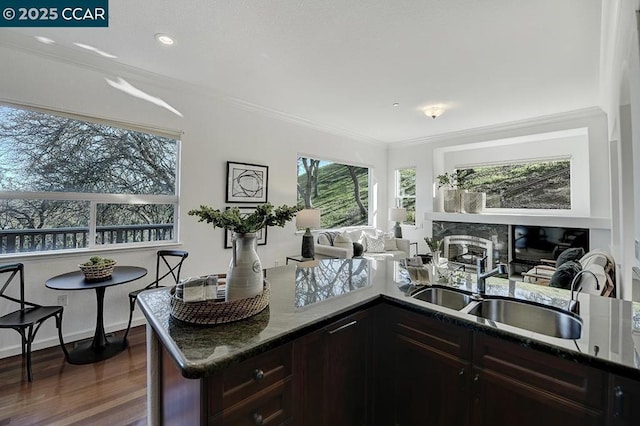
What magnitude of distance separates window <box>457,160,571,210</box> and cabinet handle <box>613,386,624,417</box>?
5.13 m

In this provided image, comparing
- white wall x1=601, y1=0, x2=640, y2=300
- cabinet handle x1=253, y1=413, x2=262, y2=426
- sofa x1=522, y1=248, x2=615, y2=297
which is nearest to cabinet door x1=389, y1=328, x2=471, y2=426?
cabinet handle x1=253, y1=413, x2=262, y2=426

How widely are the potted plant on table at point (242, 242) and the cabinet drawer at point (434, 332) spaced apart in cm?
77

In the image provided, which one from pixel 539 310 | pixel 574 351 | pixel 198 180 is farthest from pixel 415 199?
pixel 574 351

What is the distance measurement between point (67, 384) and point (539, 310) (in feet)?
10.6

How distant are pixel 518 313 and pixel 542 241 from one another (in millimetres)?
4244

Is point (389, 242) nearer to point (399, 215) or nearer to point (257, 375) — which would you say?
point (399, 215)

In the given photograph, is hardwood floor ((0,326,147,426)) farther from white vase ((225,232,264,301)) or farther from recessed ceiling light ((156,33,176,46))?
recessed ceiling light ((156,33,176,46))

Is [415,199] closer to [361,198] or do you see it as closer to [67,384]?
[361,198]

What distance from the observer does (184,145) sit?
3.53 m

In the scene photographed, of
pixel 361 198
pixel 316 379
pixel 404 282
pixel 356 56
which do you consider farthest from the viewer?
pixel 361 198

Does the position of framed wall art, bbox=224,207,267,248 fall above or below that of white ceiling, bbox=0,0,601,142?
below

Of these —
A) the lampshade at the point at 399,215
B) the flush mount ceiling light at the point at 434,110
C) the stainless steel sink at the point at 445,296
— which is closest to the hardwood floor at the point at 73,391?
the stainless steel sink at the point at 445,296

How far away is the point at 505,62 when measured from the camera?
2920 millimetres

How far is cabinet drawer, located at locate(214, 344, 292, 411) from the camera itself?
3.10 ft
